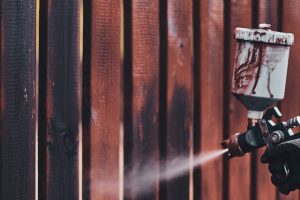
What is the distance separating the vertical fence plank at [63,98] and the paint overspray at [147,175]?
0.70ft

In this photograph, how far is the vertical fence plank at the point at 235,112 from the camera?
3949 millimetres

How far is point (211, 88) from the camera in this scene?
3877mm

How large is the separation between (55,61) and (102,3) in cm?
39

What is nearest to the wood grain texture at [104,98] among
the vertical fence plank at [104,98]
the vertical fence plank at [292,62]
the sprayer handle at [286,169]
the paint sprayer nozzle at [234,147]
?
the vertical fence plank at [104,98]

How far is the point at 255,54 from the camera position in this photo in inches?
122

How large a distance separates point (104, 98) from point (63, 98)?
23 centimetres

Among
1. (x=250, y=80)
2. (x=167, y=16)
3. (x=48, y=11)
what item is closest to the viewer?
(x=250, y=80)

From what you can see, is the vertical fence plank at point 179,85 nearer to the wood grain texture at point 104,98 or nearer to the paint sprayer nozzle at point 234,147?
the wood grain texture at point 104,98

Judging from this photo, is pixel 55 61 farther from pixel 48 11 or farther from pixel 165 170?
pixel 165 170

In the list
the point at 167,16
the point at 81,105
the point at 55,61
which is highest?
the point at 167,16

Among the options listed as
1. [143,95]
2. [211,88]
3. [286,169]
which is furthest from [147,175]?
[286,169]

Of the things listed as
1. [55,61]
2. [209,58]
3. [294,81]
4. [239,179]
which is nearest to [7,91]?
[55,61]

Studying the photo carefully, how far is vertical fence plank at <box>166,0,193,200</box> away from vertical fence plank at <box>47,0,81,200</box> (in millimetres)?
566

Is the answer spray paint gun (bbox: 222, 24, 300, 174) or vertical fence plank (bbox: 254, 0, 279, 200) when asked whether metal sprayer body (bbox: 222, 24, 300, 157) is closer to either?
spray paint gun (bbox: 222, 24, 300, 174)
